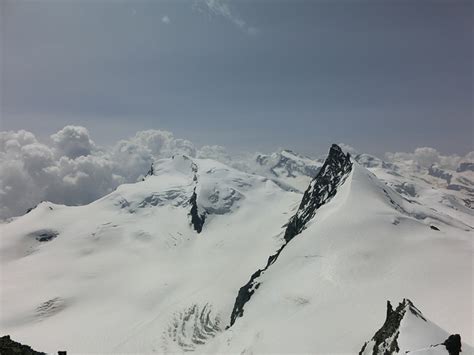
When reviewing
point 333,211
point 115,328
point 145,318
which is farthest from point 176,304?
point 333,211

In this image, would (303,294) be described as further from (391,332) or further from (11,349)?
(11,349)

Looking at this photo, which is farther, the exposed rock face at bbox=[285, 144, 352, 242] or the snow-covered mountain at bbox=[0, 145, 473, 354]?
the exposed rock face at bbox=[285, 144, 352, 242]

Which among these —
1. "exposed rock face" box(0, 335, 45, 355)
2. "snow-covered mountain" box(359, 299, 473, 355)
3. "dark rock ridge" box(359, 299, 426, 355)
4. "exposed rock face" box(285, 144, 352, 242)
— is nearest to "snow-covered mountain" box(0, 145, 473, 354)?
"exposed rock face" box(285, 144, 352, 242)

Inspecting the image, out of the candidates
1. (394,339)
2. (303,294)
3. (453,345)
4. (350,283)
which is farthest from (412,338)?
(303,294)

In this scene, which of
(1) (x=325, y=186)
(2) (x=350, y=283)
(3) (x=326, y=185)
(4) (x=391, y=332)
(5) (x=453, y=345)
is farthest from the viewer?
(3) (x=326, y=185)

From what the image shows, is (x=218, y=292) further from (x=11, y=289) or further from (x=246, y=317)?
(x=11, y=289)

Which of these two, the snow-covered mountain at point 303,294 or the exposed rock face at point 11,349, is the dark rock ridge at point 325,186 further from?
the exposed rock face at point 11,349

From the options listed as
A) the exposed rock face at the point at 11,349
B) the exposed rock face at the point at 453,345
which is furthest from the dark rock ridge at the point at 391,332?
the exposed rock face at the point at 11,349

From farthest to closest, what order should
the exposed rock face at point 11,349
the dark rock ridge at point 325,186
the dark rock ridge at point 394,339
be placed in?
Answer: the dark rock ridge at point 325,186 → the exposed rock face at point 11,349 → the dark rock ridge at point 394,339

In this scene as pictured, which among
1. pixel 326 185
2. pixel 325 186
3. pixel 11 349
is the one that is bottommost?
pixel 11 349

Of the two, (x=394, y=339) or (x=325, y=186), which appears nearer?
(x=394, y=339)

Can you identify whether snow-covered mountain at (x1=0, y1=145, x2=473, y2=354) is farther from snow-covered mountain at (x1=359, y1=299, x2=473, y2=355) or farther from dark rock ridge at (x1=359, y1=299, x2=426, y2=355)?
dark rock ridge at (x1=359, y1=299, x2=426, y2=355)

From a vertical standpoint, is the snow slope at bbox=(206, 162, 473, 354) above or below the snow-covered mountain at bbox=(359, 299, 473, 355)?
below
